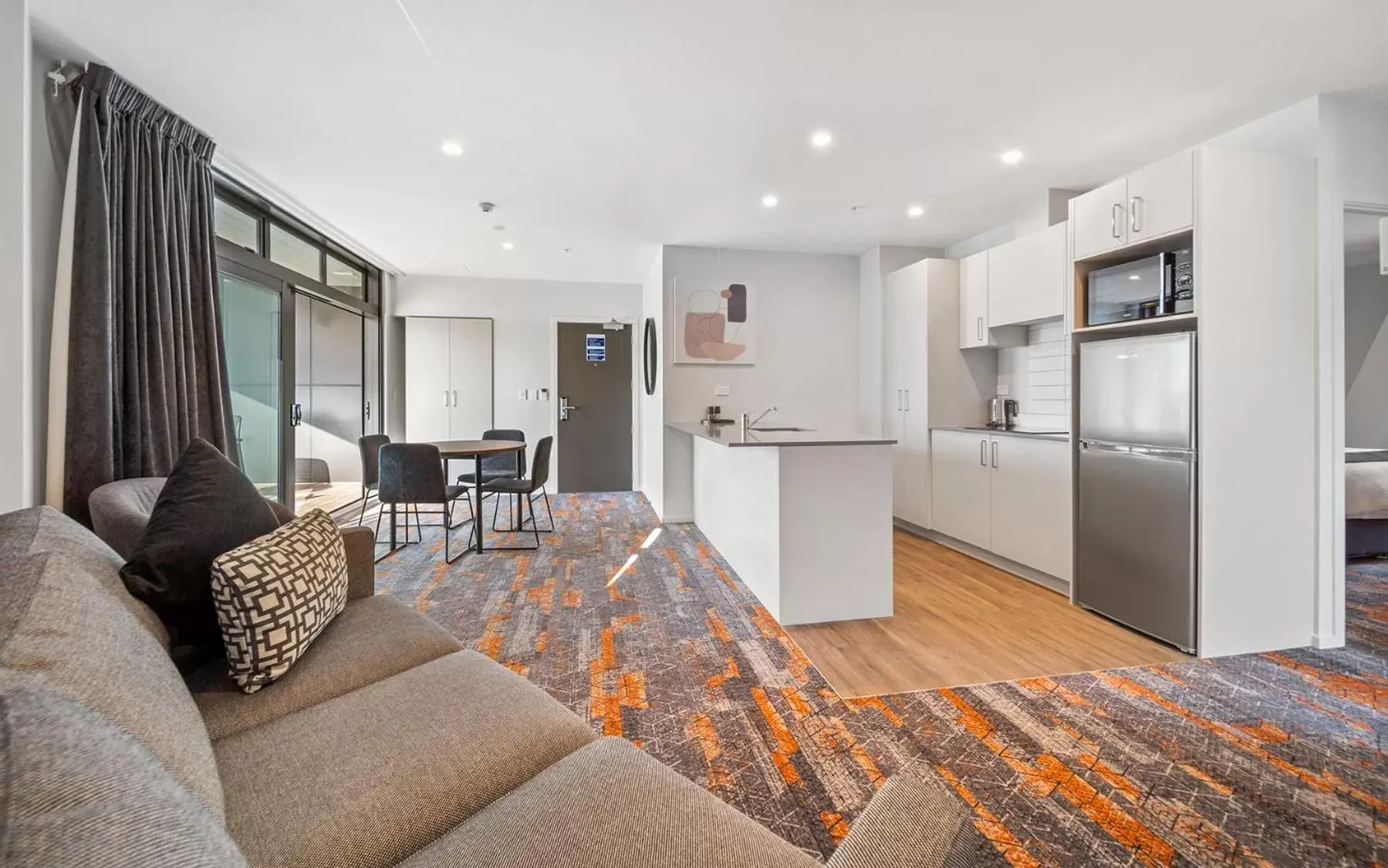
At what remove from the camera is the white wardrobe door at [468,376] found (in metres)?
6.46

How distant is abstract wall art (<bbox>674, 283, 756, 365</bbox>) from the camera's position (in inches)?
197

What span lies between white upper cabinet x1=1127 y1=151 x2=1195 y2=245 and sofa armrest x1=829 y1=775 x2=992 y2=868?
113 inches

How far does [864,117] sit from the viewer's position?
2760 millimetres

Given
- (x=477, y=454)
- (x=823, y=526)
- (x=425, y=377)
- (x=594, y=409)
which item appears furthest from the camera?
(x=594, y=409)

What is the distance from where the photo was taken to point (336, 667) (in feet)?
4.43

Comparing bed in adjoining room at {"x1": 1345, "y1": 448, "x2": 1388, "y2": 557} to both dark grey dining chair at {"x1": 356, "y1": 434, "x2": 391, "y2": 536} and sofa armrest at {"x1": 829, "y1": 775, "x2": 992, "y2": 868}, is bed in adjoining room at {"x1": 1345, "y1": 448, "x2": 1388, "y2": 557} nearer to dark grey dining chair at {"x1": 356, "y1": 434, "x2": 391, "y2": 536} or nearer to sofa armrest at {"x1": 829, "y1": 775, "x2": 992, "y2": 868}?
sofa armrest at {"x1": 829, "y1": 775, "x2": 992, "y2": 868}

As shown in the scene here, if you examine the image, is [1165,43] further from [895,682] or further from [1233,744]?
[895,682]

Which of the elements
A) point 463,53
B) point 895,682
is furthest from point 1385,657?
point 463,53

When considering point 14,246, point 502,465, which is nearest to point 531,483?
point 502,465

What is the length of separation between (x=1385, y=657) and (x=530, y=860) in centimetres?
366

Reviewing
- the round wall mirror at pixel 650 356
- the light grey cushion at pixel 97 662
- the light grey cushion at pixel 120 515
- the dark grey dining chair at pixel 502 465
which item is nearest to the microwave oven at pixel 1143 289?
the round wall mirror at pixel 650 356

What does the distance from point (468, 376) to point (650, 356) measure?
2.27 m

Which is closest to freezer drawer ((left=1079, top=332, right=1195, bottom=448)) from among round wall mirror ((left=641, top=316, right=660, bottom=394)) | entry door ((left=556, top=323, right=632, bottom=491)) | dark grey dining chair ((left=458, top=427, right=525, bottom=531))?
round wall mirror ((left=641, top=316, right=660, bottom=394))

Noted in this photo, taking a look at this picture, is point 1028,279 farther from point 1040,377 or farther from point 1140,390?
point 1140,390
